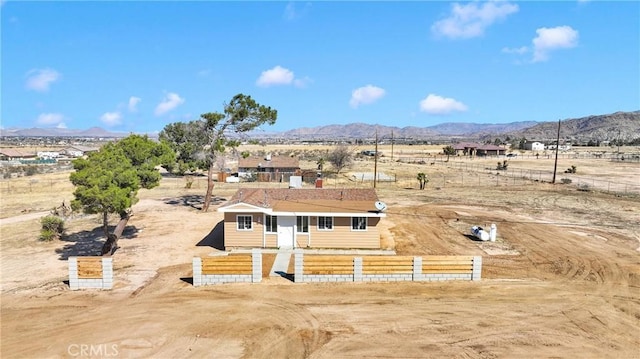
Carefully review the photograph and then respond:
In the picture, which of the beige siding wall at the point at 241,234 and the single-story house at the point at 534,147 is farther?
the single-story house at the point at 534,147

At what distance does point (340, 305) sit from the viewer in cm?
1578

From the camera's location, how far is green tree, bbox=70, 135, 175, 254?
18.9 m

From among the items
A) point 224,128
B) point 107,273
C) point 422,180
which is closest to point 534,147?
point 422,180

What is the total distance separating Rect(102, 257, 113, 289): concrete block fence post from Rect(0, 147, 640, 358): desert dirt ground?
1.30 ft

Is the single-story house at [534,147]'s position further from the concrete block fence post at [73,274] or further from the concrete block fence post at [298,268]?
the concrete block fence post at [73,274]

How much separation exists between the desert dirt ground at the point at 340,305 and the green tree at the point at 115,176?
10.4 feet

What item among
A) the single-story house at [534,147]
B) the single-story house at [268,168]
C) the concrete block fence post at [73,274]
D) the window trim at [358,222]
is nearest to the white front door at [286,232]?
the window trim at [358,222]

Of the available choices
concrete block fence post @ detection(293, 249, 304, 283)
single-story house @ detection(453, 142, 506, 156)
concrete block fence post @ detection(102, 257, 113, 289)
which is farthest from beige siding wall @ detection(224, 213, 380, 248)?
single-story house @ detection(453, 142, 506, 156)

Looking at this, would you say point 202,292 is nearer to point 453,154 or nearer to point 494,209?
point 494,209

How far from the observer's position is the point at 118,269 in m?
20.0

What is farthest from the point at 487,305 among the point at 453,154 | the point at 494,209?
the point at 453,154

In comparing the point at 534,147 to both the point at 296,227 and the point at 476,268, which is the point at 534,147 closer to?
the point at 296,227

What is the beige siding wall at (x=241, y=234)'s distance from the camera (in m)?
23.4

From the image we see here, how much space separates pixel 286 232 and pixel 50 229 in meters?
14.5
